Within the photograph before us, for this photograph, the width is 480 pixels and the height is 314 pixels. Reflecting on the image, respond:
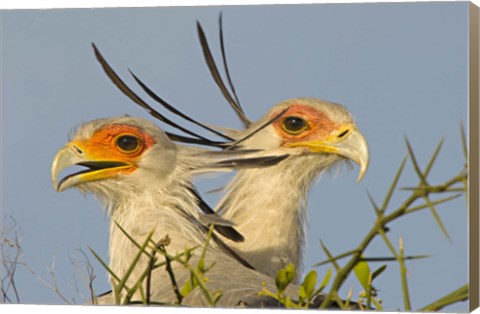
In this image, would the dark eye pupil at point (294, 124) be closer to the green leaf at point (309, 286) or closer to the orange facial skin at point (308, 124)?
the orange facial skin at point (308, 124)

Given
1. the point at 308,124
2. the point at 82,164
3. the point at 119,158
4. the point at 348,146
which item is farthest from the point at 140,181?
the point at 348,146

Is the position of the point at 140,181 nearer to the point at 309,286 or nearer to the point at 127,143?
the point at 127,143

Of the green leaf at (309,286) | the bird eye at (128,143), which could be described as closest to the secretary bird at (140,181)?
the bird eye at (128,143)

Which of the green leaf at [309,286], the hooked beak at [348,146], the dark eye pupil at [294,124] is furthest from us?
the dark eye pupil at [294,124]

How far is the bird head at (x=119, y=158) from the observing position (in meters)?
3.01

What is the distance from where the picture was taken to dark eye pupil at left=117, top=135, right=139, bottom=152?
3.02m

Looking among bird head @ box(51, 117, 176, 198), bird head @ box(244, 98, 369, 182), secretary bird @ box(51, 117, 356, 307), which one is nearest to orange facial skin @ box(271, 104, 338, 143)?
bird head @ box(244, 98, 369, 182)

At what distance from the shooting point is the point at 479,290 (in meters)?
2.72

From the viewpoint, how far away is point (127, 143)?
3.03 metres

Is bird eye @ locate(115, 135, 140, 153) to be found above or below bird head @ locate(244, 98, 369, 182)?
below

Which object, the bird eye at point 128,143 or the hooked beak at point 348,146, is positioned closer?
the hooked beak at point 348,146

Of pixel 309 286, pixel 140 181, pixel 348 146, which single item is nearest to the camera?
pixel 309 286

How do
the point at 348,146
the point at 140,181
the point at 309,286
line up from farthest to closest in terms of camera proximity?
1. the point at 140,181
2. the point at 348,146
3. the point at 309,286

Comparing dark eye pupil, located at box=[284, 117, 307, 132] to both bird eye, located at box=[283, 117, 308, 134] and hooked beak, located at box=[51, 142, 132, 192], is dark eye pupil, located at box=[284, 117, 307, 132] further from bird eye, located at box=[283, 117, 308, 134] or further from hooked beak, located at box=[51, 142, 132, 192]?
hooked beak, located at box=[51, 142, 132, 192]
